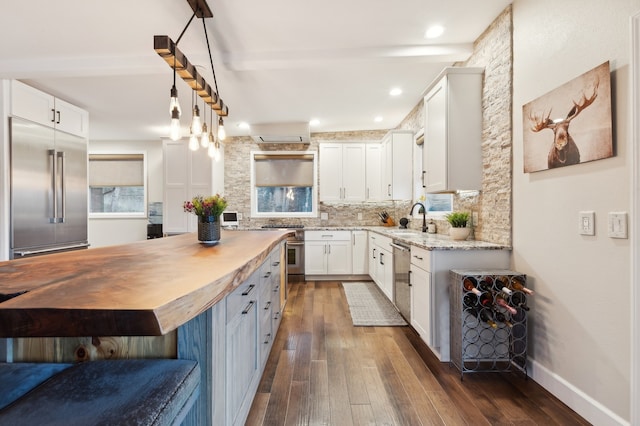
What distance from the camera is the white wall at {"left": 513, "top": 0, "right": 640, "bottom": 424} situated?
147 centimetres

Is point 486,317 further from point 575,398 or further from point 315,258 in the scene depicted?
point 315,258

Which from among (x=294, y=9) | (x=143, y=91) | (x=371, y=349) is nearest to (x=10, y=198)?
(x=143, y=91)

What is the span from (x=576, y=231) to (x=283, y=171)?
455 cm

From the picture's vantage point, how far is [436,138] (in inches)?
111

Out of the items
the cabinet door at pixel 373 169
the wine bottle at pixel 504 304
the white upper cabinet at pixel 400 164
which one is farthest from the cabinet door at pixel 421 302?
the cabinet door at pixel 373 169

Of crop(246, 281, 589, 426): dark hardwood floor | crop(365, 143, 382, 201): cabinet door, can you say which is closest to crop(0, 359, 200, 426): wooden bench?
crop(246, 281, 589, 426): dark hardwood floor

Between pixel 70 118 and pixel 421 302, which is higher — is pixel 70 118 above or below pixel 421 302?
above

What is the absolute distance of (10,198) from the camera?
3.05 metres

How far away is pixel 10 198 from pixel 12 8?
6.11ft

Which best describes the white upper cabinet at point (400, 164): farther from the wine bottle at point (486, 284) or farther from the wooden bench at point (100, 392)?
the wooden bench at point (100, 392)

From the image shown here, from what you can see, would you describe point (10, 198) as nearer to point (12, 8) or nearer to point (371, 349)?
point (12, 8)

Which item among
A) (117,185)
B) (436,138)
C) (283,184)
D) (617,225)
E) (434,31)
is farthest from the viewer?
(117,185)

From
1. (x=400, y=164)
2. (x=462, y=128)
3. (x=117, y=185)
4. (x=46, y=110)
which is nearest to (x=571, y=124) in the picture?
(x=462, y=128)

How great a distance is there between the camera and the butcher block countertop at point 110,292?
0.68 m
